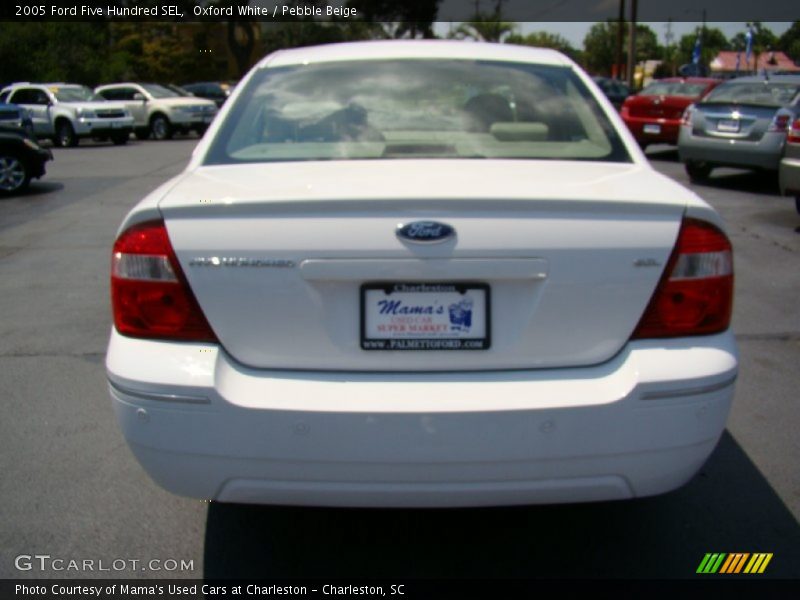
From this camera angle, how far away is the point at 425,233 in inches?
98.3

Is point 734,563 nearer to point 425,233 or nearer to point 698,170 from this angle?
point 425,233

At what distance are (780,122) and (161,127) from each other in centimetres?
1918

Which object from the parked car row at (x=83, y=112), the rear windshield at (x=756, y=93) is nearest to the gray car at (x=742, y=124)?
the rear windshield at (x=756, y=93)

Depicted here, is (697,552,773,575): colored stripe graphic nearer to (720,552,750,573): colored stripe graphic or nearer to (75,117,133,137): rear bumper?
(720,552,750,573): colored stripe graphic

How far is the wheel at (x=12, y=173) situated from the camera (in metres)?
13.4

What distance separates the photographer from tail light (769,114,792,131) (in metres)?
12.1

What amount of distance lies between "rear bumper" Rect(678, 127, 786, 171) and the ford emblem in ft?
36.2

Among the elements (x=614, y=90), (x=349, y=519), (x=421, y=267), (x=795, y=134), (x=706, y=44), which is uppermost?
(x=421, y=267)

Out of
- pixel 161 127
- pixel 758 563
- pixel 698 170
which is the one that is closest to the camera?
pixel 758 563

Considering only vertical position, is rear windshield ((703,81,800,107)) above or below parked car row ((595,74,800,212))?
above

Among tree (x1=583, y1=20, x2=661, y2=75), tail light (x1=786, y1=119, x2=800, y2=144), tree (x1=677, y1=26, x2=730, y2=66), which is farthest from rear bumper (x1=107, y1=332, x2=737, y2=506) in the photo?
tree (x1=677, y1=26, x2=730, y2=66)

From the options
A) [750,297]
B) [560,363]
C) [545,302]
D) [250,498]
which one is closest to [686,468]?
[560,363]

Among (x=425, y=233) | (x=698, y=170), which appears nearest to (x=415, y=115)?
(x=425, y=233)

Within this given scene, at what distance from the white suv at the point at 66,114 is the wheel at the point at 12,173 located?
10607 millimetres
